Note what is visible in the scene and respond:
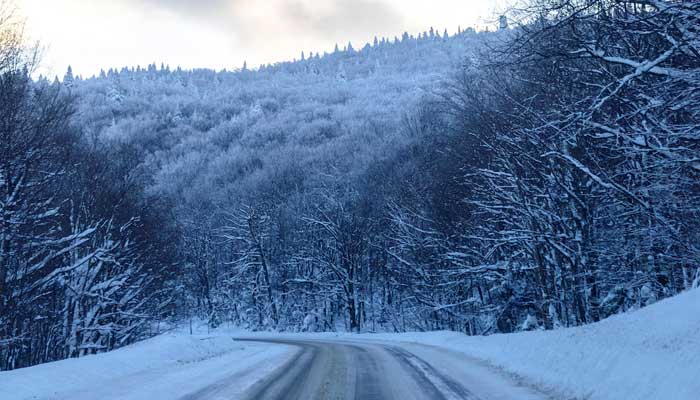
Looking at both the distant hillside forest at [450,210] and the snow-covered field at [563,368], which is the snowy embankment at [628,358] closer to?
the snow-covered field at [563,368]

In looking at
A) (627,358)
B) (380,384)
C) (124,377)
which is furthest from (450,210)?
(627,358)

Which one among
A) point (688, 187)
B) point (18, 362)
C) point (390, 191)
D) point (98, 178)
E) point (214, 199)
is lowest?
point (18, 362)

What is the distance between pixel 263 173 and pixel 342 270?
51971 mm

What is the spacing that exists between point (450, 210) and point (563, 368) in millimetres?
23228

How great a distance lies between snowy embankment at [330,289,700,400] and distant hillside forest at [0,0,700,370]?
242 cm

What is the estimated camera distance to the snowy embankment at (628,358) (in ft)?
20.5

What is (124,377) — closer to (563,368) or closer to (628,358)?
(563,368)

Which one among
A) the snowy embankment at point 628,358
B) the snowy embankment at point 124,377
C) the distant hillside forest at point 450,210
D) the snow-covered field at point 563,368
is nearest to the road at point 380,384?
the snow-covered field at point 563,368

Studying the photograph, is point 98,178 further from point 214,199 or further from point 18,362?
point 214,199

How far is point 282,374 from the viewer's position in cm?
1198

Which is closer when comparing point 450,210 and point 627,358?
point 627,358

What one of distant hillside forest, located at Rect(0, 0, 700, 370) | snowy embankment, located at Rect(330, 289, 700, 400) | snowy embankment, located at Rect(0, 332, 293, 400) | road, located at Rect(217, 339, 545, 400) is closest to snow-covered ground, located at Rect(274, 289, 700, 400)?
snowy embankment, located at Rect(330, 289, 700, 400)

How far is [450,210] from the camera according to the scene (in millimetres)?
32094

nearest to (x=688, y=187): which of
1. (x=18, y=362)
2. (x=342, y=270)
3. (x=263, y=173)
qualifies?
(x=18, y=362)
